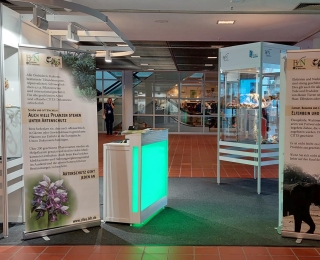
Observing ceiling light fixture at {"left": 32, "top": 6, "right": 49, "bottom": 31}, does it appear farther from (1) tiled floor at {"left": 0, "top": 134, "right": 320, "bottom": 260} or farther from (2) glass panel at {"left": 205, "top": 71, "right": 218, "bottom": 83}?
(2) glass panel at {"left": 205, "top": 71, "right": 218, "bottom": 83}

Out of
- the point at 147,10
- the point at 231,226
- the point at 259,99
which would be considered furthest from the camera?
the point at 147,10

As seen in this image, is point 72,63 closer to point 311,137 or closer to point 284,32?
point 311,137

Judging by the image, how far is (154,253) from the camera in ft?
10.0

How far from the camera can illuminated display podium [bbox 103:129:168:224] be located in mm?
3658

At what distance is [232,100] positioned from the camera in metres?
5.97

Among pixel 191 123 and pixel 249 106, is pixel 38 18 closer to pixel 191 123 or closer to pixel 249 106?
pixel 249 106

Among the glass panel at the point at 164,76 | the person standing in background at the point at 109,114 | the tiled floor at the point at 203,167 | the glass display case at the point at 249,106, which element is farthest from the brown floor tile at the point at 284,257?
the glass panel at the point at 164,76

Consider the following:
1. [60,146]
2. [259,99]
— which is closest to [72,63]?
[60,146]

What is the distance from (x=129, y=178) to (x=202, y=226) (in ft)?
3.27

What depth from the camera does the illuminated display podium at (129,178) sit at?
366cm

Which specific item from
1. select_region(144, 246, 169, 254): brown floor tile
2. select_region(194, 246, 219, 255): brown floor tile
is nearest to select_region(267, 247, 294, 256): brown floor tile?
select_region(194, 246, 219, 255): brown floor tile

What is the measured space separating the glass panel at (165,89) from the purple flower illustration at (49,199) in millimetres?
13031

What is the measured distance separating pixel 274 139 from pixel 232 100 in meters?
1.07

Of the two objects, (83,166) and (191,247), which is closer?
(191,247)
